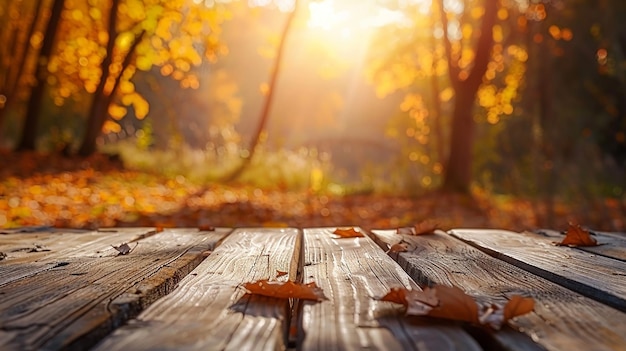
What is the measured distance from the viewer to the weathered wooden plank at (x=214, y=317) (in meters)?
0.82

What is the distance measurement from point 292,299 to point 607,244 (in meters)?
1.29

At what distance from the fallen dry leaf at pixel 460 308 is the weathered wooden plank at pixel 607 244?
0.87 meters

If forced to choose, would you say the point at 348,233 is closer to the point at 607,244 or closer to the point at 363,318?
the point at 607,244

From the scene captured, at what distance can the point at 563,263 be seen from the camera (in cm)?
149

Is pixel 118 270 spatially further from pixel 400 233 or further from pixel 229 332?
pixel 400 233

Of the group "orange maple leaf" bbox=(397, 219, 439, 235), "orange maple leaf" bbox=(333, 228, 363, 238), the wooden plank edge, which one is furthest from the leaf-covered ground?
the wooden plank edge

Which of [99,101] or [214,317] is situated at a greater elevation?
[99,101]

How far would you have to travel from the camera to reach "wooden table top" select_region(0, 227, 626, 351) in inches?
33.3

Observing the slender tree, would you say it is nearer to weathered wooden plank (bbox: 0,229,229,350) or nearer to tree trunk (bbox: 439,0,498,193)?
tree trunk (bbox: 439,0,498,193)

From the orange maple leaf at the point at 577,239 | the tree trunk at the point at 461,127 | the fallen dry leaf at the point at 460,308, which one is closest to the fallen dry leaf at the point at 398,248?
the orange maple leaf at the point at 577,239

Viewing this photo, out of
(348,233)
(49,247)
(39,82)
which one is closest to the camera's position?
(49,247)

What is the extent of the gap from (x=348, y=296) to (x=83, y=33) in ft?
49.1

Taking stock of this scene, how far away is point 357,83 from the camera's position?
4612 cm

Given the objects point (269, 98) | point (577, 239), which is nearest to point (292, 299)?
point (577, 239)
